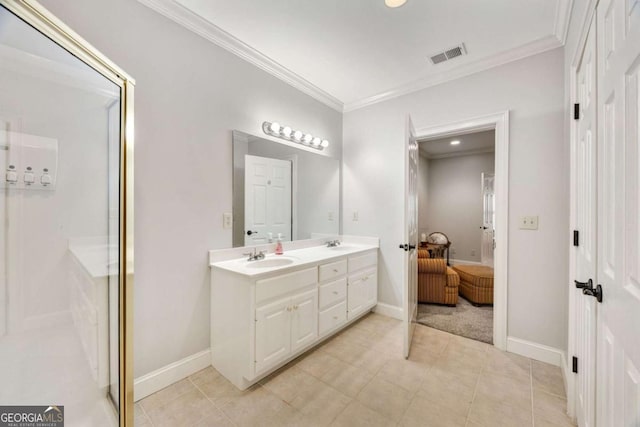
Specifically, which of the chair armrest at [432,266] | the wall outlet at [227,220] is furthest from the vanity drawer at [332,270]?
the chair armrest at [432,266]

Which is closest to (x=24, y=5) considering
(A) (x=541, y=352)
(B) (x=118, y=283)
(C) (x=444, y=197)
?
(B) (x=118, y=283)

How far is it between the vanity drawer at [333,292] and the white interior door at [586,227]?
1.59 meters

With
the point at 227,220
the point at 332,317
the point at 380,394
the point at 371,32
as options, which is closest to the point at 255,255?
the point at 227,220

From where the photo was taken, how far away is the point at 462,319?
2.81 m

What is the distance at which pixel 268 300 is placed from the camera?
5.73ft

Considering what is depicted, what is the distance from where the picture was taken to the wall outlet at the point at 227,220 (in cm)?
207

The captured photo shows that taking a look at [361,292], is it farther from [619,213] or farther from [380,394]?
[619,213]

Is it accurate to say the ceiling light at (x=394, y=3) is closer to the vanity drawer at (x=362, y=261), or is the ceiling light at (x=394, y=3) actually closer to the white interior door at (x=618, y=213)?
the white interior door at (x=618, y=213)

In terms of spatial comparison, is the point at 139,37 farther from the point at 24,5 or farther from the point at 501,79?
the point at 501,79

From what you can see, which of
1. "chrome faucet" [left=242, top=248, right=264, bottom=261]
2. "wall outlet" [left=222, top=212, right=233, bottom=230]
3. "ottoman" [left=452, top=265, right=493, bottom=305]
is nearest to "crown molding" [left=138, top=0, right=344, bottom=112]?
"wall outlet" [left=222, top=212, right=233, bottom=230]

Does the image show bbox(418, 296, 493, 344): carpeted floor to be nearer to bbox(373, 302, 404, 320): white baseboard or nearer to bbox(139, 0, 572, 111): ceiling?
bbox(373, 302, 404, 320): white baseboard

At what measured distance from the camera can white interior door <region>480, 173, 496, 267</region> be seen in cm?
529

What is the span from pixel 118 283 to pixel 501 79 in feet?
10.5

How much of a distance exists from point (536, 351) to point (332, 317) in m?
1.69
